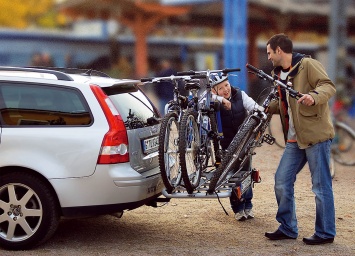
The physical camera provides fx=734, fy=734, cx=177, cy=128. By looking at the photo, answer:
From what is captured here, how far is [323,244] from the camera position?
258 inches

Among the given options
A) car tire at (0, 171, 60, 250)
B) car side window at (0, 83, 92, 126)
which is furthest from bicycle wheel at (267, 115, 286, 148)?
car tire at (0, 171, 60, 250)

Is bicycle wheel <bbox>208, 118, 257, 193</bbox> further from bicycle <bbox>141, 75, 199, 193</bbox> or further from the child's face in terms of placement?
the child's face

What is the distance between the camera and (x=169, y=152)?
6.29 m

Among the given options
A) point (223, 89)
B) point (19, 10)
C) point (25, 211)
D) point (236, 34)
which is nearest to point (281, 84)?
point (223, 89)

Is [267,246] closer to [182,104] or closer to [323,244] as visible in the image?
[323,244]

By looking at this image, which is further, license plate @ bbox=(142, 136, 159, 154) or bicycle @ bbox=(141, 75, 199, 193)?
license plate @ bbox=(142, 136, 159, 154)

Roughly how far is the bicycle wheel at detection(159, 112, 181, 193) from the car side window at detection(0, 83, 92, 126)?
639 millimetres

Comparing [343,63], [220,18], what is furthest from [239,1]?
[220,18]

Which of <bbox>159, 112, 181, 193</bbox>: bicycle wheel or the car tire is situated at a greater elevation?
<bbox>159, 112, 181, 193</bbox>: bicycle wheel

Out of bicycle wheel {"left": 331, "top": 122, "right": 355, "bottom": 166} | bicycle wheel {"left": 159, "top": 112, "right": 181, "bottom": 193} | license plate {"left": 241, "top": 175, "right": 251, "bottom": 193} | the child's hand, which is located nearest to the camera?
bicycle wheel {"left": 159, "top": 112, "right": 181, "bottom": 193}

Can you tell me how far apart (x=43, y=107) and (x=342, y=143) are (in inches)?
272

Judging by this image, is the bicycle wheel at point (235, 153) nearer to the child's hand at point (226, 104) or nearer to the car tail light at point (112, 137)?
the child's hand at point (226, 104)

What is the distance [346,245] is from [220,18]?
2749cm

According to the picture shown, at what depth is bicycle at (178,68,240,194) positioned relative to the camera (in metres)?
6.21
